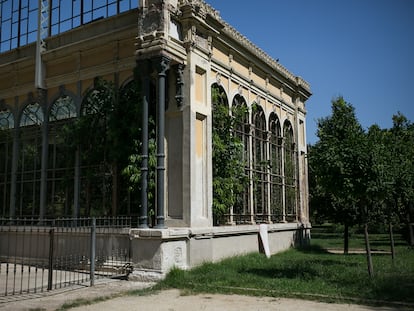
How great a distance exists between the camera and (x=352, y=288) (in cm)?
895

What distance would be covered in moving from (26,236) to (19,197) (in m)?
1.86

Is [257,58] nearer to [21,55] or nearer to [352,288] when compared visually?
[21,55]

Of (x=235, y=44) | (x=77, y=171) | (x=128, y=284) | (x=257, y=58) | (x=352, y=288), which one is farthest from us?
(x=257, y=58)

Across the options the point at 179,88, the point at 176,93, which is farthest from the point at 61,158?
the point at 179,88

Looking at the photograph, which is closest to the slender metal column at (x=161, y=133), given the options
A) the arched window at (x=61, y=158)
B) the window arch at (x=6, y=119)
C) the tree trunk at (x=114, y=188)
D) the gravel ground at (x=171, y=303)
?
the tree trunk at (x=114, y=188)

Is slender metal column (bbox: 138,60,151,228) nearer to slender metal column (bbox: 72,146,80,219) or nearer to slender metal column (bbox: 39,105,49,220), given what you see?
slender metal column (bbox: 72,146,80,219)

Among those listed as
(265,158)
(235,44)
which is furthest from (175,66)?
(265,158)

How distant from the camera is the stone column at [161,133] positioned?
1124 centimetres

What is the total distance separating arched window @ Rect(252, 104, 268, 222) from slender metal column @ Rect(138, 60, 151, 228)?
18.0ft

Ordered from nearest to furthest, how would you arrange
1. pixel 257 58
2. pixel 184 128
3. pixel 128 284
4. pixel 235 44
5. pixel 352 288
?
pixel 352 288, pixel 128 284, pixel 184 128, pixel 235 44, pixel 257 58

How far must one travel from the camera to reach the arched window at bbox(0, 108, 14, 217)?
1600 cm

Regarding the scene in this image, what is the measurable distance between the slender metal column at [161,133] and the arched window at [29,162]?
566cm

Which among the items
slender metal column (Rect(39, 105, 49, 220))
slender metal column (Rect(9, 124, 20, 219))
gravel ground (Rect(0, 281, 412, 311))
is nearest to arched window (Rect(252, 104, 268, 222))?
slender metal column (Rect(39, 105, 49, 220))

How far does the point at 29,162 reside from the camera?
50.6 feet
